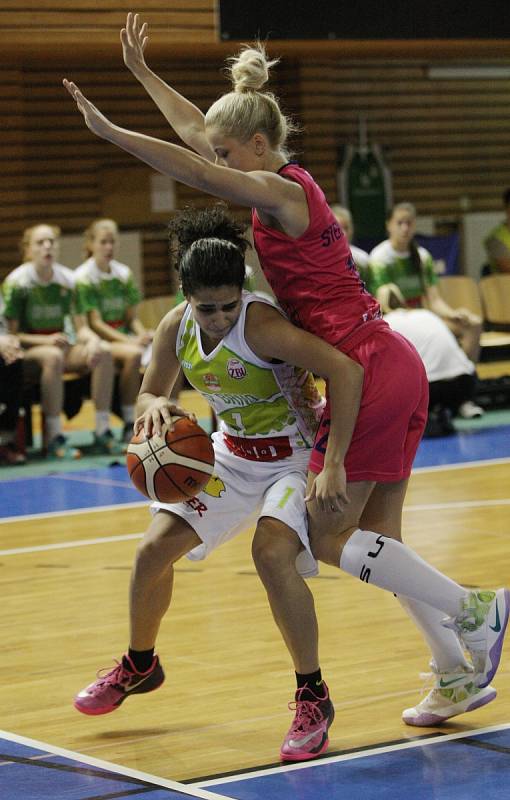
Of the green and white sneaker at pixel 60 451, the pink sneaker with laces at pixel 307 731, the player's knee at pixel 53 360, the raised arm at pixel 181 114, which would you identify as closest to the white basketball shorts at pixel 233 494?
the pink sneaker with laces at pixel 307 731

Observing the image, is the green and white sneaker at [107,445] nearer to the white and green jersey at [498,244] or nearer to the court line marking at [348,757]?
the white and green jersey at [498,244]

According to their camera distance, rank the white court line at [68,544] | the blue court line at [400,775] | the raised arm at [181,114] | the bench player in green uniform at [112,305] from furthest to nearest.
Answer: the bench player in green uniform at [112,305], the white court line at [68,544], the raised arm at [181,114], the blue court line at [400,775]

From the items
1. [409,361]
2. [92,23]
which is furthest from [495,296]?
[409,361]

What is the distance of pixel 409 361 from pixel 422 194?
1236 centimetres

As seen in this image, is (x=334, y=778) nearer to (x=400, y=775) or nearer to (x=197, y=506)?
(x=400, y=775)

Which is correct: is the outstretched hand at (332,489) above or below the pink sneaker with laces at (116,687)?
above

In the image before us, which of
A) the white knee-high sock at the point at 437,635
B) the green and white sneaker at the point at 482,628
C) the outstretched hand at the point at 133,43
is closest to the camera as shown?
the green and white sneaker at the point at 482,628

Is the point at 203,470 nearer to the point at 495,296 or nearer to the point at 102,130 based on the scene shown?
the point at 102,130

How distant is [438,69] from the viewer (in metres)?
15.9

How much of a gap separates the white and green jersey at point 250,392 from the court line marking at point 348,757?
0.81 m

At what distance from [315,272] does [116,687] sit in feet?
4.22

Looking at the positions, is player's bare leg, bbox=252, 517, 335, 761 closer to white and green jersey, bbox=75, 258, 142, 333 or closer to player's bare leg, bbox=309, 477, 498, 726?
player's bare leg, bbox=309, 477, 498, 726

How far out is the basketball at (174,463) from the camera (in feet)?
12.4

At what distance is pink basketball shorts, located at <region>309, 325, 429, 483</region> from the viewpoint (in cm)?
373
